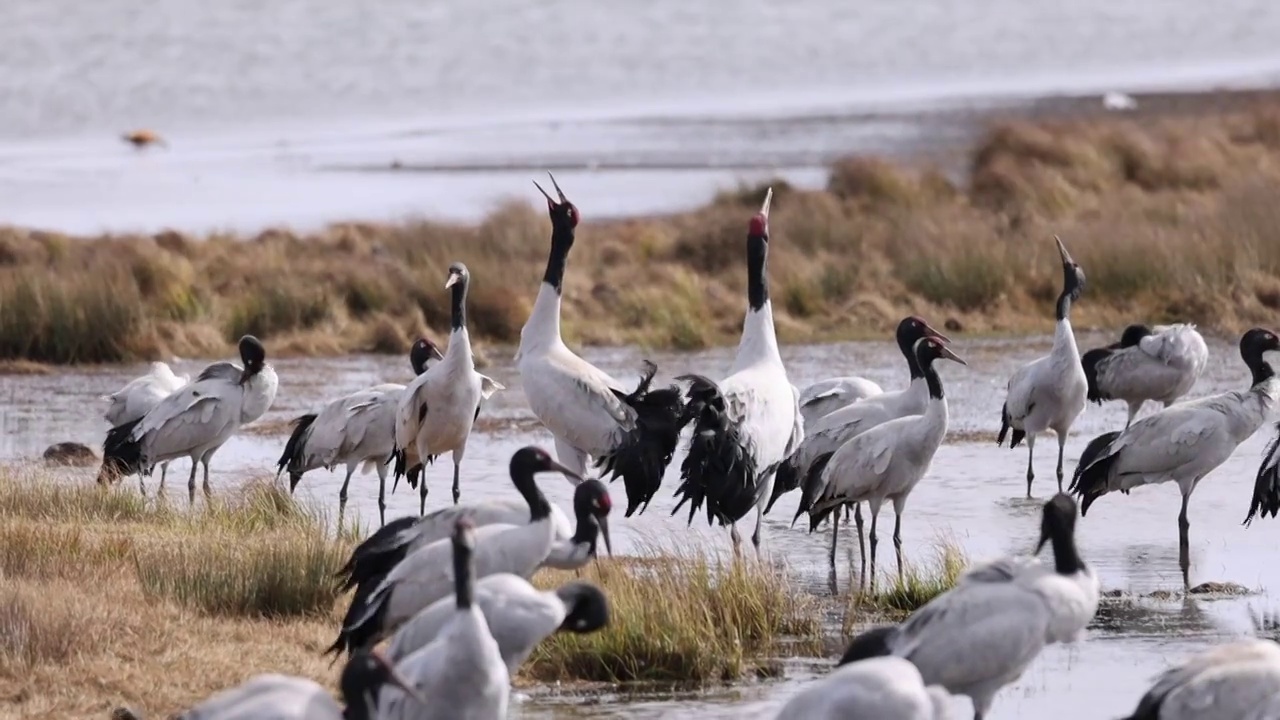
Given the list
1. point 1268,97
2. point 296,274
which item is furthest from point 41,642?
point 1268,97

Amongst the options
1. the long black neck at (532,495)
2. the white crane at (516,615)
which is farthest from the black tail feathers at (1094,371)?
the white crane at (516,615)

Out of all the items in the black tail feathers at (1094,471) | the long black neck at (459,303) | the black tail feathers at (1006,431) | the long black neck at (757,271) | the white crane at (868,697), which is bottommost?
the black tail feathers at (1006,431)

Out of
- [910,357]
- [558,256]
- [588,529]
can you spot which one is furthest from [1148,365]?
[588,529]

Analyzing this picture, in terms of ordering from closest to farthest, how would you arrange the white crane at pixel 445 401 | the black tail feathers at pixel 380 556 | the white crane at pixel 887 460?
the black tail feathers at pixel 380 556
the white crane at pixel 887 460
the white crane at pixel 445 401

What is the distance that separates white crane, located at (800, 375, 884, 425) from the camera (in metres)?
12.9

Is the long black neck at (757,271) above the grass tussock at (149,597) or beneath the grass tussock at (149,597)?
above

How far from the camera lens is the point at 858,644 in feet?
24.6

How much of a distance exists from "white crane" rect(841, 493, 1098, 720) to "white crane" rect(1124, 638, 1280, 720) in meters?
0.43

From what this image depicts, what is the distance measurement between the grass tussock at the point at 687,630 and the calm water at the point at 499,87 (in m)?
20.2

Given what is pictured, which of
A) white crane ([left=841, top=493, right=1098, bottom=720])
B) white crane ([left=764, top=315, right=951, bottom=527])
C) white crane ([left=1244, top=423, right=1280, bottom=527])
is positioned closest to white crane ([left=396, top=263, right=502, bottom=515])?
white crane ([left=764, top=315, right=951, bottom=527])

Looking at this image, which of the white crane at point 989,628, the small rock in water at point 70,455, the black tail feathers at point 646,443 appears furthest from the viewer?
the small rock in water at point 70,455

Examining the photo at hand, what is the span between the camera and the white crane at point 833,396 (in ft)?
42.3

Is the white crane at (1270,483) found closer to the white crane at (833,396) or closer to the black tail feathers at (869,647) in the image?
the white crane at (833,396)

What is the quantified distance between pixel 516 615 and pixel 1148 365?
873cm
